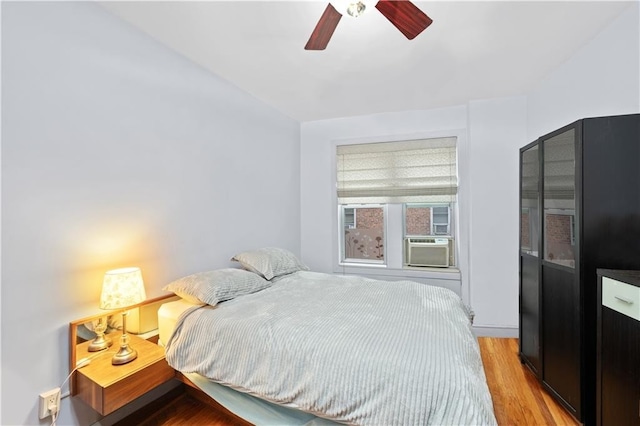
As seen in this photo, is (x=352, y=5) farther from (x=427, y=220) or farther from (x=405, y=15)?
(x=427, y=220)

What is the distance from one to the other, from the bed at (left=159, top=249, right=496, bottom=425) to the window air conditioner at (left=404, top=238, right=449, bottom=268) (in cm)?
124

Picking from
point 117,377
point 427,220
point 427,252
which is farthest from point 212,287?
point 427,220

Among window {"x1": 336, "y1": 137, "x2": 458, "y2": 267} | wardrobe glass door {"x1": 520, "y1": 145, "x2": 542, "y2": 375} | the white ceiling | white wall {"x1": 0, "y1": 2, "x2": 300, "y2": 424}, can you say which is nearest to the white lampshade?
white wall {"x1": 0, "y1": 2, "x2": 300, "y2": 424}

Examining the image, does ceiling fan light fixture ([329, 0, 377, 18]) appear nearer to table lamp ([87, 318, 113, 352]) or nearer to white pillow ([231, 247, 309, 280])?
white pillow ([231, 247, 309, 280])

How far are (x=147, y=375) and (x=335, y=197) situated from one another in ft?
9.01

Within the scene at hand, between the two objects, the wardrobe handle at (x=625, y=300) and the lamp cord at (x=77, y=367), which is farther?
the lamp cord at (x=77, y=367)

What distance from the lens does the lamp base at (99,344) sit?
65.4 inches

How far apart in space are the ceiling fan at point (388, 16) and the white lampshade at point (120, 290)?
1705 millimetres

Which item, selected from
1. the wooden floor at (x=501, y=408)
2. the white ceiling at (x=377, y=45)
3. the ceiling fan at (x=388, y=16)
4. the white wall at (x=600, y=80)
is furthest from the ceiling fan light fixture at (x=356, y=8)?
the wooden floor at (x=501, y=408)

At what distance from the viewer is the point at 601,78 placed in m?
1.97

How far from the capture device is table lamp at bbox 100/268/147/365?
153 centimetres

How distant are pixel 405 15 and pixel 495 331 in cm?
316

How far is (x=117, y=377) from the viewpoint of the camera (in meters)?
1.45

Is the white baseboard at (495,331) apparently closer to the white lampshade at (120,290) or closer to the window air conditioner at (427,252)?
the window air conditioner at (427,252)
